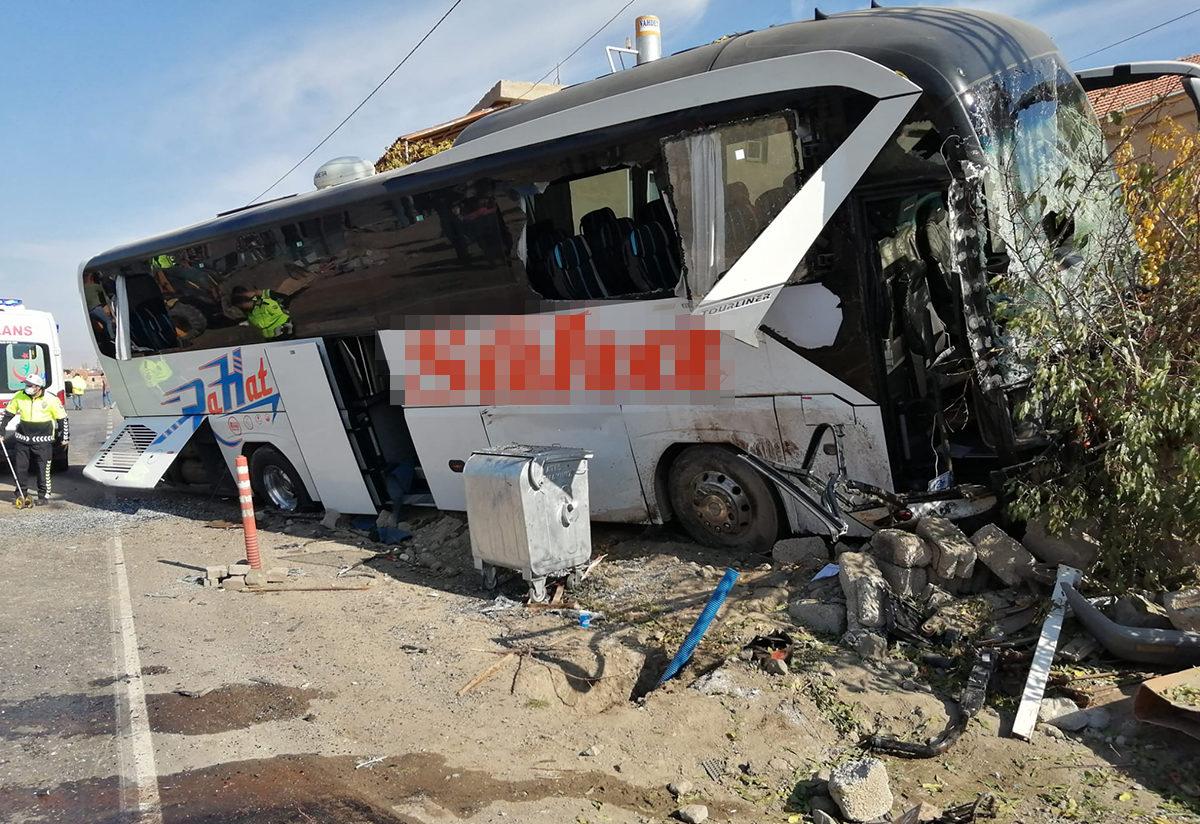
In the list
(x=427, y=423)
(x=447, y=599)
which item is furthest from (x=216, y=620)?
(x=427, y=423)

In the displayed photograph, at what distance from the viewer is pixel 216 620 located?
6461 mm

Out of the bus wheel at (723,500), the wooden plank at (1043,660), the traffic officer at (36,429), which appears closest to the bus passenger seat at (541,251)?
the bus wheel at (723,500)

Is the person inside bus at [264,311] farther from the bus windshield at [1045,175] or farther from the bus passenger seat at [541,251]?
the bus windshield at [1045,175]

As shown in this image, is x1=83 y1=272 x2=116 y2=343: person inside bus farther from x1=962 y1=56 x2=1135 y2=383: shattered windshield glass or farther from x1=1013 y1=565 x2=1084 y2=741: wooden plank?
x1=1013 y1=565 x2=1084 y2=741: wooden plank

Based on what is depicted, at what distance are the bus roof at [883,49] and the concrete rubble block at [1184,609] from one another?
9.59 ft

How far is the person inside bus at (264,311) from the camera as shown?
9383mm

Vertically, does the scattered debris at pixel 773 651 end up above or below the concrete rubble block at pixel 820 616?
below

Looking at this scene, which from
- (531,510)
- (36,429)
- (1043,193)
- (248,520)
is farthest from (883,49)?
(36,429)

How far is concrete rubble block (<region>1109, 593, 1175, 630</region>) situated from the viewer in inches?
175

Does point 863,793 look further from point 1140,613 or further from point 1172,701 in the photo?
point 1140,613

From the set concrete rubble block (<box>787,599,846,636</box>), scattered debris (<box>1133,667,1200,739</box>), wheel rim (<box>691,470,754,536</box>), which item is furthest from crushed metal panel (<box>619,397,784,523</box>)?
scattered debris (<box>1133,667,1200,739</box>)

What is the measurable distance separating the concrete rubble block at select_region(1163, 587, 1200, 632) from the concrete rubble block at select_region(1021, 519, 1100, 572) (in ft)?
1.58

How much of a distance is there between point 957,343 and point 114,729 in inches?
204

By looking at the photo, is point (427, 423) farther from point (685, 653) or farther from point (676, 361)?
point (685, 653)
